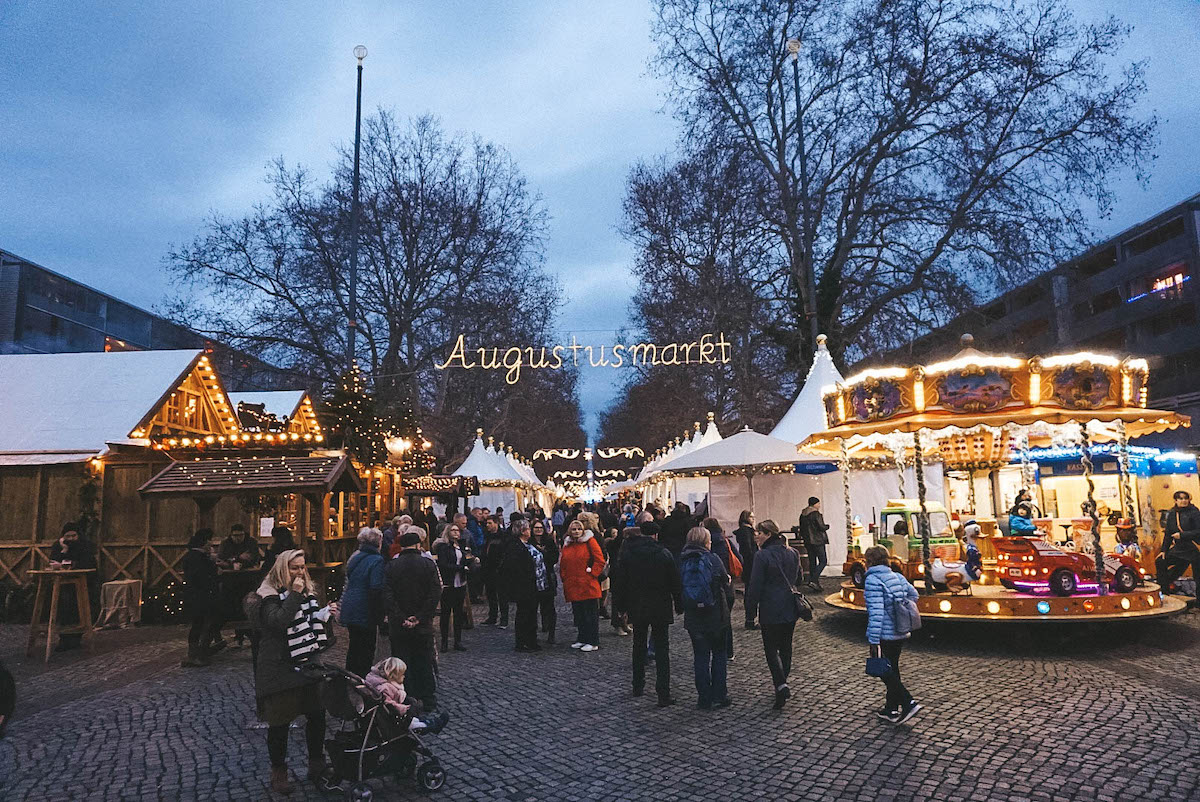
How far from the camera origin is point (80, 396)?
1343 centimetres

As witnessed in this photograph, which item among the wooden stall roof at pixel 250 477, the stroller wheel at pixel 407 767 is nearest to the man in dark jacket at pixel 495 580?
the wooden stall roof at pixel 250 477

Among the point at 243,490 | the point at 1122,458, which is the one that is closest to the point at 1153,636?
the point at 1122,458

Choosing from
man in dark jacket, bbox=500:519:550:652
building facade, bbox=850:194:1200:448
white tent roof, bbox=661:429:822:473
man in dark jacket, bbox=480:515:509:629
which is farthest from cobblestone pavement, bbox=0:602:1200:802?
building facade, bbox=850:194:1200:448

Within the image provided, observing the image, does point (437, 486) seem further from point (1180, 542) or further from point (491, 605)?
point (1180, 542)

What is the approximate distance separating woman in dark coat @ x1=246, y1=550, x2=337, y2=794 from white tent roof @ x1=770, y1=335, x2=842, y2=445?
13.6 m

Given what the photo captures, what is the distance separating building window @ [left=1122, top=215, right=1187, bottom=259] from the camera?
33750 mm

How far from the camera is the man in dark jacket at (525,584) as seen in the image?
30.1 ft

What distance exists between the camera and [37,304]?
1617 inches

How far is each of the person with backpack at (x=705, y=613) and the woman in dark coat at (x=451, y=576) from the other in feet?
12.2

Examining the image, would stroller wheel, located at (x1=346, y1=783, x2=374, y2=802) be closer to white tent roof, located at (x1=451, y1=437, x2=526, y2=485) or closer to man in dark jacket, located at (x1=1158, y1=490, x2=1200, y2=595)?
man in dark jacket, located at (x1=1158, y1=490, x2=1200, y2=595)

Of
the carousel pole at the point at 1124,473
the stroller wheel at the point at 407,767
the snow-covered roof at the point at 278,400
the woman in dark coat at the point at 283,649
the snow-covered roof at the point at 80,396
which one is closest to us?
the woman in dark coat at the point at 283,649

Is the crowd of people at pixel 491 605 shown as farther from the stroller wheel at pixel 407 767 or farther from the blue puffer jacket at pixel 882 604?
the stroller wheel at pixel 407 767

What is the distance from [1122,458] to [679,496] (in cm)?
1407

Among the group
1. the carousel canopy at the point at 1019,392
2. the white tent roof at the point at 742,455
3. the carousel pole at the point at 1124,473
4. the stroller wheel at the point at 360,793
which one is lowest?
the stroller wheel at the point at 360,793
